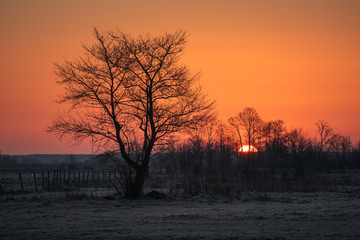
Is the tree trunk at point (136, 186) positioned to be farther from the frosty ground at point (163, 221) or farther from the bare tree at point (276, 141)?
the bare tree at point (276, 141)

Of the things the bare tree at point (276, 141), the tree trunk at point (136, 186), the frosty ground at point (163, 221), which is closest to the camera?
the frosty ground at point (163, 221)

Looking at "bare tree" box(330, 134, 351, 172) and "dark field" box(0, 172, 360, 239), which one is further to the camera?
"bare tree" box(330, 134, 351, 172)

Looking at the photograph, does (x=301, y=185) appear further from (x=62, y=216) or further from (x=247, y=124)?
(x=247, y=124)

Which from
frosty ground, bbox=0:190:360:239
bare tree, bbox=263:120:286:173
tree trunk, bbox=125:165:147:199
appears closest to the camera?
frosty ground, bbox=0:190:360:239

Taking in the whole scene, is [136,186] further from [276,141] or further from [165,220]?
[276,141]

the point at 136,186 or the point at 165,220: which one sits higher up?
the point at 136,186

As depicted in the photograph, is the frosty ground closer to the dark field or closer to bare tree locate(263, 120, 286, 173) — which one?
the dark field

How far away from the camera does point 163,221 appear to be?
16.4 metres

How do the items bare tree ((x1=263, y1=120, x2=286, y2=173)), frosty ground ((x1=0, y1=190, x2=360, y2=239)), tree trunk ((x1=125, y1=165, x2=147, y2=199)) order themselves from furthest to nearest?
bare tree ((x1=263, y1=120, x2=286, y2=173)), tree trunk ((x1=125, y1=165, x2=147, y2=199)), frosty ground ((x1=0, y1=190, x2=360, y2=239))

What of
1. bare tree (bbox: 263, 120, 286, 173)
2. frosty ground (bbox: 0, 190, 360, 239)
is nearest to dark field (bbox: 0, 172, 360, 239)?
frosty ground (bbox: 0, 190, 360, 239)

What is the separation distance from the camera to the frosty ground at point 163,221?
43.2ft

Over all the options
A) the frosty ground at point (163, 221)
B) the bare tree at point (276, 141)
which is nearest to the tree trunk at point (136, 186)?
the frosty ground at point (163, 221)

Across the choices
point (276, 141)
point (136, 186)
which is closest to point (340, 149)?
point (276, 141)

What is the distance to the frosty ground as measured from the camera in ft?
43.2
